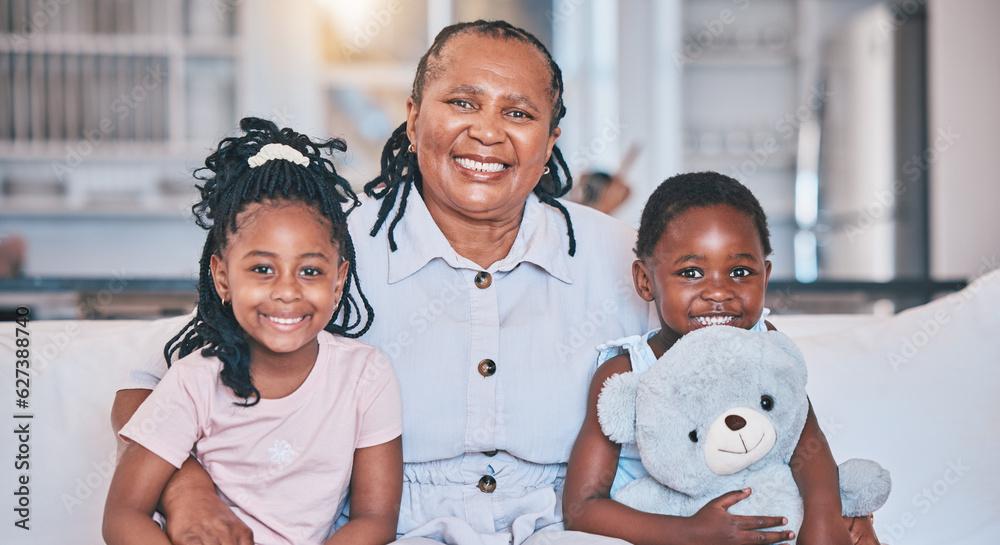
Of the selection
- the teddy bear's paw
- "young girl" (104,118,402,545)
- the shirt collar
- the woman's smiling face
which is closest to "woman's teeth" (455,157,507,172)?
the woman's smiling face

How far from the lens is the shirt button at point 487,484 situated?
1330 mm

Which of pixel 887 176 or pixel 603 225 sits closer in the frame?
pixel 603 225

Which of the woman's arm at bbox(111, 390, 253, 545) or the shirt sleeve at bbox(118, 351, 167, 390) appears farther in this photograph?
the shirt sleeve at bbox(118, 351, 167, 390)

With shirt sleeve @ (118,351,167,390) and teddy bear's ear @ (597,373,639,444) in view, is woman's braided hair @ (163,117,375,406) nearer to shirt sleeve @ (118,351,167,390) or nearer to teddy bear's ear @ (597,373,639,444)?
shirt sleeve @ (118,351,167,390)

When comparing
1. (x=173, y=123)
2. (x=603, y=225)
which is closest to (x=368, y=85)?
(x=173, y=123)

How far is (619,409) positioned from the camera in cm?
118

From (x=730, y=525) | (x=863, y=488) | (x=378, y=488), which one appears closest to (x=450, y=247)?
(x=378, y=488)

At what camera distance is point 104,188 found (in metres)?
4.02

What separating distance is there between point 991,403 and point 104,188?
3.93 metres

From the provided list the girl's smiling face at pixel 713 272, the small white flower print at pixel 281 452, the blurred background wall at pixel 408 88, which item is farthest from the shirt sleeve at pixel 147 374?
the blurred background wall at pixel 408 88

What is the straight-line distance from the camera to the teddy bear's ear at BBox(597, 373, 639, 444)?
118 cm

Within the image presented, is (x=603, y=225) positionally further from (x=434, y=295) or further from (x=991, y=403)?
(x=991, y=403)

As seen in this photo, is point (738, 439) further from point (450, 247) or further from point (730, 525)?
point (450, 247)

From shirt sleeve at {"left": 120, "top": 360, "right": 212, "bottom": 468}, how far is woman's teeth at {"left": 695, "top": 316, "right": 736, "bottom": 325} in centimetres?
74
